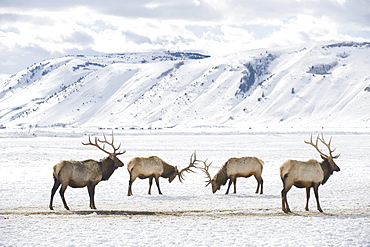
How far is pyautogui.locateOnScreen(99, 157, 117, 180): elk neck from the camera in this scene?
18.0 meters

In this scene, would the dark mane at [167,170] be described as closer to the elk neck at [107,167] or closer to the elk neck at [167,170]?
the elk neck at [167,170]

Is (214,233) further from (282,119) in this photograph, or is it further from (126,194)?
(282,119)

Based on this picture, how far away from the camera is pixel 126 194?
2084 centimetres

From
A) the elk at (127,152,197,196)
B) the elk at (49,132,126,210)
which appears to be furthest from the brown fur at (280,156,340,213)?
the elk at (127,152,197,196)

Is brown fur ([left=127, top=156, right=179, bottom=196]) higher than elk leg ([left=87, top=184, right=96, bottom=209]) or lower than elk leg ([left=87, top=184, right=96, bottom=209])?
higher

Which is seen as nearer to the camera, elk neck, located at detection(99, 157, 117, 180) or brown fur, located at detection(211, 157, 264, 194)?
elk neck, located at detection(99, 157, 117, 180)

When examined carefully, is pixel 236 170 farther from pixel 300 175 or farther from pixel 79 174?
pixel 79 174

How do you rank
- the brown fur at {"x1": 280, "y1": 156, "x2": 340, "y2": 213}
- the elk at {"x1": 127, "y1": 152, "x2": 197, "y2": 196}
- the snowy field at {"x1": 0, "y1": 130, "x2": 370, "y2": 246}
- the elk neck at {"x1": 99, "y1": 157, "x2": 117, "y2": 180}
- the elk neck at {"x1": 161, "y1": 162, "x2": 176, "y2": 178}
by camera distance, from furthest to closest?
the elk neck at {"x1": 161, "y1": 162, "x2": 176, "y2": 178}
the elk at {"x1": 127, "y1": 152, "x2": 197, "y2": 196}
the elk neck at {"x1": 99, "y1": 157, "x2": 117, "y2": 180}
the brown fur at {"x1": 280, "y1": 156, "x2": 340, "y2": 213}
the snowy field at {"x1": 0, "y1": 130, "x2": 370, "y2": 246}

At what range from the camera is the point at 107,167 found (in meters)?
18.2

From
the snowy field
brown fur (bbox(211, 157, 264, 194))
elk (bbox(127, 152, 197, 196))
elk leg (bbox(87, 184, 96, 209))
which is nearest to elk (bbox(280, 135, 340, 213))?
the snowy field

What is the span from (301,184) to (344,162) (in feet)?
58.3

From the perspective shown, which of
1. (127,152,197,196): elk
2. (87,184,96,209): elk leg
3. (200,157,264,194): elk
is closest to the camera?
(87,184,96,209): elk leg

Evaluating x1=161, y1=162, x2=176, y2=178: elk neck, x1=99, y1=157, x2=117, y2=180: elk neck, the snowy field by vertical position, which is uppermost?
x1=99, y1=157, x2=117, y2=180: elk neck

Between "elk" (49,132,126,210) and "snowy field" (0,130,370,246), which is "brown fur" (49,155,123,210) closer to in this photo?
"elk" (49,132,126,210)
